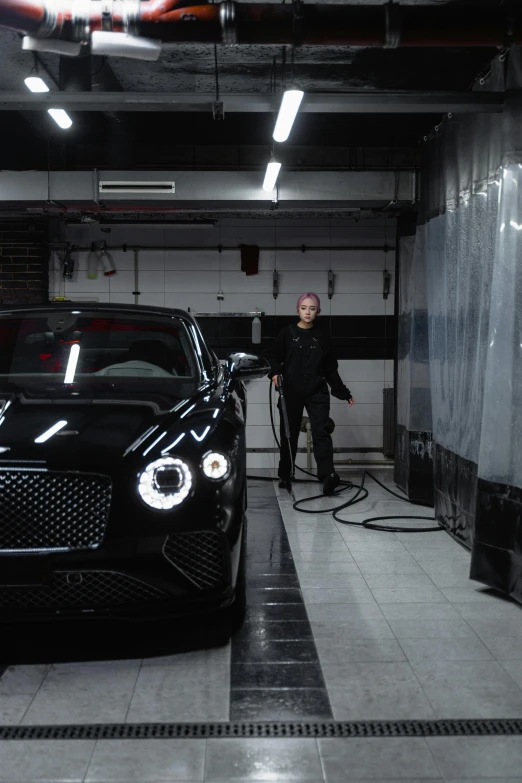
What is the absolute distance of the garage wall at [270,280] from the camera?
25.7 feet

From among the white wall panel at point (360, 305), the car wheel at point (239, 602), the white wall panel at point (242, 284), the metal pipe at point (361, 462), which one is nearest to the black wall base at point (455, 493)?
the car wheel at point (239, 602)

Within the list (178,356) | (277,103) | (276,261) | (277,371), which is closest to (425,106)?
(277,103)

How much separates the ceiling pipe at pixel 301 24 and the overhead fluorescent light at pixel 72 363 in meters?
1.36

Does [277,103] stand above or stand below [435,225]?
above

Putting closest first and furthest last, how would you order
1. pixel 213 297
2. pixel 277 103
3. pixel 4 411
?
pixel 4 411, pixel 277 103, pixel 213 297

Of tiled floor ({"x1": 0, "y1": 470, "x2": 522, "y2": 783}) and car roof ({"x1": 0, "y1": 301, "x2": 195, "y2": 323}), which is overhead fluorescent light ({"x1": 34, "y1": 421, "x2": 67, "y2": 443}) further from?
car roof ({"x1": 0, "y1": 301, "x2": 195, "y2": 323})

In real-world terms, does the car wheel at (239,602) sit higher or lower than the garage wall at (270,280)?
lower

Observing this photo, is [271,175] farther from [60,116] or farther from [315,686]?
[315,686]

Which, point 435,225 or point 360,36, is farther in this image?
point 435,225

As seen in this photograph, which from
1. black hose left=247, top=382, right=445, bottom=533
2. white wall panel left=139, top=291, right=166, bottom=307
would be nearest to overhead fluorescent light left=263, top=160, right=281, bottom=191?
white wall panel left=139, top=291, right=166, bottom=307

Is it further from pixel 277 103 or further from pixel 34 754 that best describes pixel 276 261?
pixel 34 754

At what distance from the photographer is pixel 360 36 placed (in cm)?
337

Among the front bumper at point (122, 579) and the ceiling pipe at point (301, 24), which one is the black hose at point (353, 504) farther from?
the ceiling pipe at point (301, 24)

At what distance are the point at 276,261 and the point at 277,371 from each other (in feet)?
6.42
